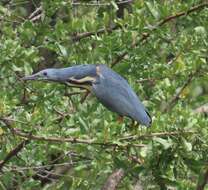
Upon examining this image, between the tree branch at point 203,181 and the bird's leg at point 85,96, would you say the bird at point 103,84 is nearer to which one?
the bird's leg at point 85,96

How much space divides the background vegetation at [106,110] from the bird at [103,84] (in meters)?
0.06

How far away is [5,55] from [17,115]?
1.52 ft

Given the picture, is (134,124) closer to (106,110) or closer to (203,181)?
(106,110)

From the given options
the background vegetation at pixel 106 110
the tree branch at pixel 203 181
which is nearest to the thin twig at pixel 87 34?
the background vegetation at pixel 106 110

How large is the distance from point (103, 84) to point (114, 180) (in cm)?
53

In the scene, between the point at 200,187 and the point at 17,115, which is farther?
the point at 17,115

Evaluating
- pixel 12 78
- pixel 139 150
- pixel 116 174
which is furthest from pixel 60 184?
pixel 139 150

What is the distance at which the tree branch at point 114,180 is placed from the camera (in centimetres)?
377

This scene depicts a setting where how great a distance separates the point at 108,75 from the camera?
3607 millimetres

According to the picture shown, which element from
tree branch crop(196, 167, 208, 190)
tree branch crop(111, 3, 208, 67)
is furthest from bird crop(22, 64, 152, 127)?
tree branch crop(196, 167, 208, 190)

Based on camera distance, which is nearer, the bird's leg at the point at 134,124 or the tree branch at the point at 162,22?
the bird's leg at the point at 134,124

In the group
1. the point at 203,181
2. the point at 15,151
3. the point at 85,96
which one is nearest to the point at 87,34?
the point at 85,96

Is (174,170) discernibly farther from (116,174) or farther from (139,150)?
(116,174)

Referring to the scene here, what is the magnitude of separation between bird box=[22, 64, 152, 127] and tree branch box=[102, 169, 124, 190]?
0.36 m
